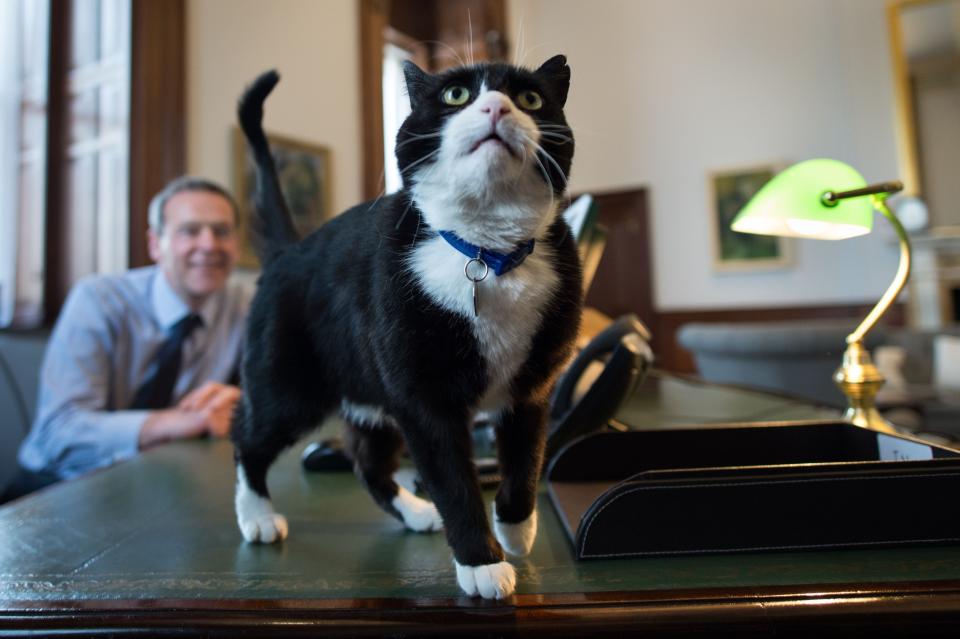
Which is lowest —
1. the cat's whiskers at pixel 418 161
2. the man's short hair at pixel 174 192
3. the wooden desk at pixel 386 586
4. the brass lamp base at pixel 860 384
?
the wooden desk at pixel 386 586

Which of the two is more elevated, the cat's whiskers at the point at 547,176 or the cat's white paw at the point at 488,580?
the cat's whiskers at the point at 547,176

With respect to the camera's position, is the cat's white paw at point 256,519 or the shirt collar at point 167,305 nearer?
the cat's white paw at point 256,519

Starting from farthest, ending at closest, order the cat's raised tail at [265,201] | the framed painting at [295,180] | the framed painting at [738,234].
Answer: the framed painting at [738,234], the framed painting at [295,180], the cat's raised tail at [265,201]

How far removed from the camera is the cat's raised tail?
2.27 ft

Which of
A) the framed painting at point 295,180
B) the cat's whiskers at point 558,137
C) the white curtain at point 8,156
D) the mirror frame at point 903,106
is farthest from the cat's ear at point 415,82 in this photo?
the mirror frame at point 903,106

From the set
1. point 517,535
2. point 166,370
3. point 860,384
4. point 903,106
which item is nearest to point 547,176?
point 517,535

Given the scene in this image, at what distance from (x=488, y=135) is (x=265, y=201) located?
0.39m

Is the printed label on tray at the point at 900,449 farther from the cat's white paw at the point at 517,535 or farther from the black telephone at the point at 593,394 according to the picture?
the cat's white paw at the point at 517,535

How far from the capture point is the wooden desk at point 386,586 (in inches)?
15.8

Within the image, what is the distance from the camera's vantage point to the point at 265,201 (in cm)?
73

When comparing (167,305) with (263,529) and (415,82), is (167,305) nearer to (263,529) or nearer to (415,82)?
(263,529)

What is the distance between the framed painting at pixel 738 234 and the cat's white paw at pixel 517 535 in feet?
17.1

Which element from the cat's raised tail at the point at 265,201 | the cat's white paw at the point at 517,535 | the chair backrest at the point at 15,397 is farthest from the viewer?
the chair backrest at the point at 15,397

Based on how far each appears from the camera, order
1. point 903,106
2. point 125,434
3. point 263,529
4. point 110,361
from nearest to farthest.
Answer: point 263,529 → point 125,434 → point 110,361 → point 903,106
